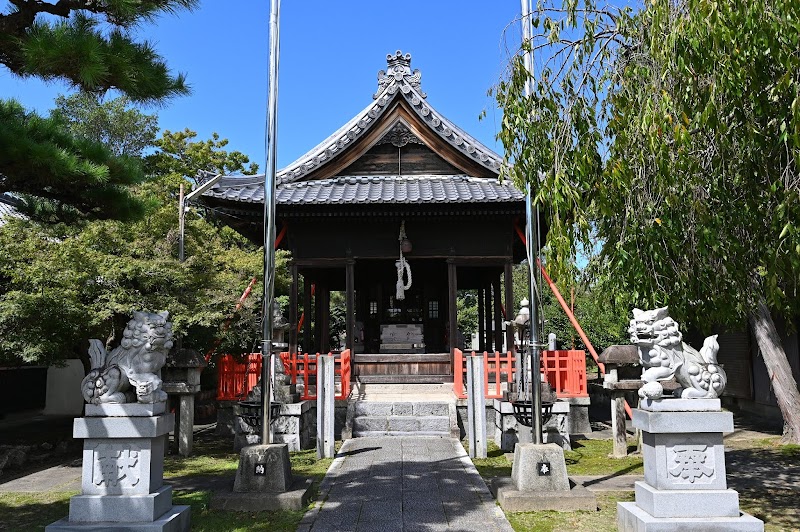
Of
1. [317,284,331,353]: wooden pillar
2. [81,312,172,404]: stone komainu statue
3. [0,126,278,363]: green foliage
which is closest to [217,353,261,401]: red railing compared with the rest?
[0,126,278,363]: green foliage

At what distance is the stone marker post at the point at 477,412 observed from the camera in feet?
32.2

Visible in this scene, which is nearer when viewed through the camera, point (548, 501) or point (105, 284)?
point (548, 501)

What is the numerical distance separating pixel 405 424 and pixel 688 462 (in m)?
7.03

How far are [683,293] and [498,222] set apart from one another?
26.0 ft

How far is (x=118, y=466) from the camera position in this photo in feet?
18.5

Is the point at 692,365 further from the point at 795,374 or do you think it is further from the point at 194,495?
the point at 795,374

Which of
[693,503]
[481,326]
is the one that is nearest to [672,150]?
[693,503]

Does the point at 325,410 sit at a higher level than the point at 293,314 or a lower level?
lower

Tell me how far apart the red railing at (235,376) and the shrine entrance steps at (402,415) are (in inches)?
84.9

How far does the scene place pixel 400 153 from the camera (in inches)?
630

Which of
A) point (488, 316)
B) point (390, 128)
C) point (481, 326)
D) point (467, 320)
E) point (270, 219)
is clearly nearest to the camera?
point (270, 219)

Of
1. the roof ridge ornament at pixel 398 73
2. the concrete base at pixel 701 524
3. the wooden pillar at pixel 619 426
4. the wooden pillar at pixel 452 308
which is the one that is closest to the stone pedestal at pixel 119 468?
the concrete base at pixel 701 524

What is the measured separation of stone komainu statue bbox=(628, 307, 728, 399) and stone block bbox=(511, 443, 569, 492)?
1659 mm

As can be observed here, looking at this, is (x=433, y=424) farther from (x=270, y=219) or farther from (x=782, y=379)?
(x=782, y=379)
